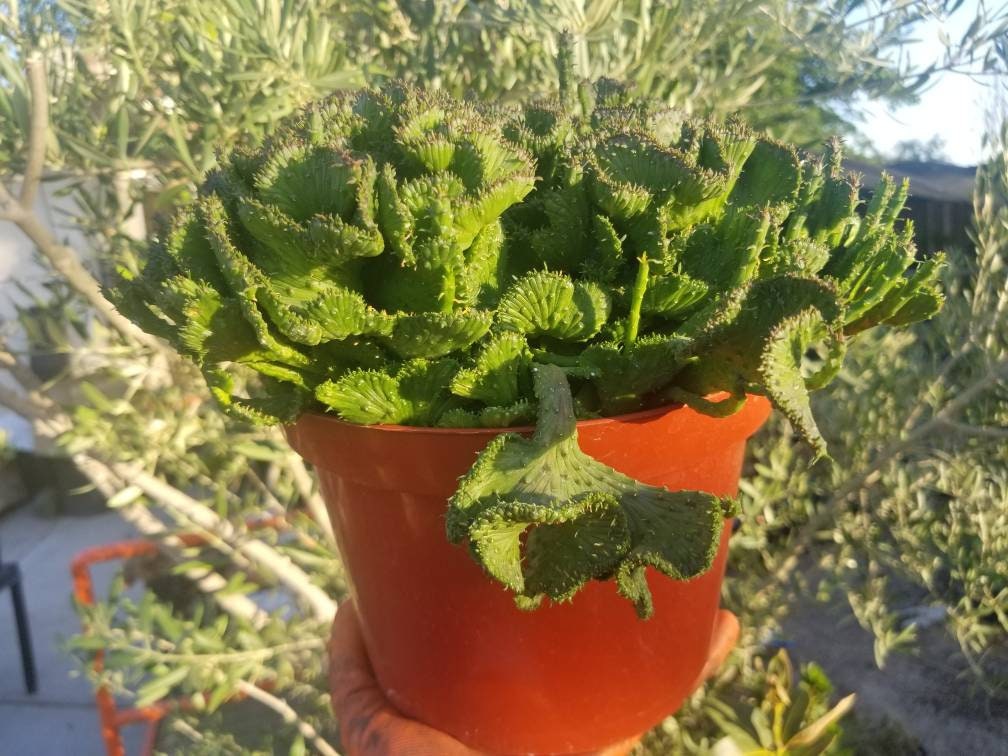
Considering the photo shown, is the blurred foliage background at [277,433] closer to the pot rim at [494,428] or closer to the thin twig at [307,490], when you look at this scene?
the thin twig at [307,490]

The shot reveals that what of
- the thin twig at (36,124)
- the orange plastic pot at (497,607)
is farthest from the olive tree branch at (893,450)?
the thin twig at (36,124)

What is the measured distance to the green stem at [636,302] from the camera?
0.43m

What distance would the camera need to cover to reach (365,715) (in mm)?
597

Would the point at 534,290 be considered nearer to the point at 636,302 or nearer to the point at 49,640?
the point at 636,302

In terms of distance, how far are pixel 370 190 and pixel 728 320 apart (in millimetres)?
205

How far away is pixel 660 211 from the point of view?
1.46ft

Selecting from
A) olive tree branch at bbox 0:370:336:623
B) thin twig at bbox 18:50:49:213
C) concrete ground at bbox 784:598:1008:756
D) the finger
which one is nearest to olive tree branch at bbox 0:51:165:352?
thin twig at bbox 18:50:49:213

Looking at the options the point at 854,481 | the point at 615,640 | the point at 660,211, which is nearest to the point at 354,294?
the point at 660,211

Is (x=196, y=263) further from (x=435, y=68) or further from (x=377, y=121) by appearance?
(x=435, y=68)

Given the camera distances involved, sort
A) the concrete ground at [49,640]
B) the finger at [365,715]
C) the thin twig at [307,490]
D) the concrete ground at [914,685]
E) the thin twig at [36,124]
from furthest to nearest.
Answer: the concrete ground at [49,640], the concrete ground at [914,685], the thin twig at [307,490], the thin twig at [36,124], the finger at [365,715]

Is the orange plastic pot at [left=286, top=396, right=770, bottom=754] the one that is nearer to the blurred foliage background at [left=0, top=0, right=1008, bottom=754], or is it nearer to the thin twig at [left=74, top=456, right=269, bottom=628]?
the blurred foliage background at [left=0, top=0, right=1008, bottom=754]

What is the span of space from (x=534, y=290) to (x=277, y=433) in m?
0.70

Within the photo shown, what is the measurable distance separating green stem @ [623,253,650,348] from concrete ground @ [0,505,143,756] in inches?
41.3

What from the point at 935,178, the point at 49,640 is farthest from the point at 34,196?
the point at 49,640
